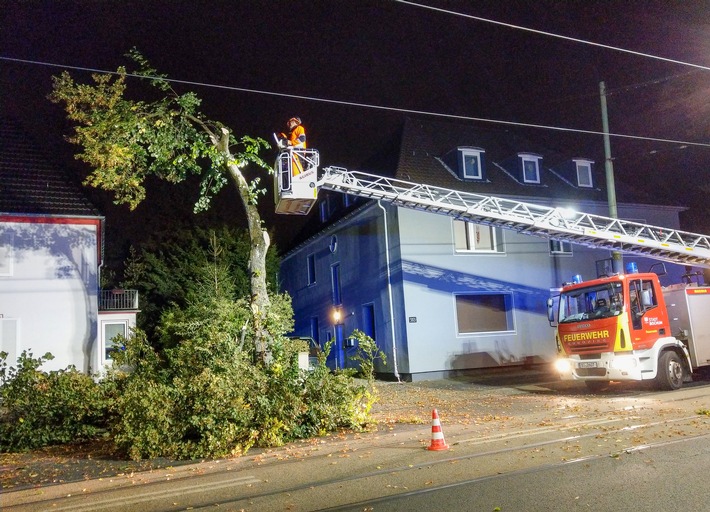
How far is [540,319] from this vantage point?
22688 mm

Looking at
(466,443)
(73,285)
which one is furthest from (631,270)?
(73,285)

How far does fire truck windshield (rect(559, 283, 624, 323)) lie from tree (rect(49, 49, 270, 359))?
782 cm

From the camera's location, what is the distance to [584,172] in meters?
26.0

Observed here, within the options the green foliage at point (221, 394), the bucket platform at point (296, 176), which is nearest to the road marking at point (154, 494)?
the green foliage at point (221, 394)

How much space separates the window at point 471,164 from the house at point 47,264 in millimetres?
13093

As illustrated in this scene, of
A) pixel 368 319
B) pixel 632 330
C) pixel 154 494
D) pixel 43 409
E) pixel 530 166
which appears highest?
pixel 530 166

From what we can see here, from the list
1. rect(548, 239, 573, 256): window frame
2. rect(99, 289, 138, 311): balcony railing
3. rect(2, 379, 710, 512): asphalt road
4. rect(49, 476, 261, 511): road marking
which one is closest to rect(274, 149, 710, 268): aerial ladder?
rect(548, 239, 573, 256): window frame

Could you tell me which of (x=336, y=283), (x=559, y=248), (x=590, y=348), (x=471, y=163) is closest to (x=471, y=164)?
(x=471, y=163)

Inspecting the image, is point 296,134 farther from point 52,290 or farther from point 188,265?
point 188,265

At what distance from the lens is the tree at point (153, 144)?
1195cm

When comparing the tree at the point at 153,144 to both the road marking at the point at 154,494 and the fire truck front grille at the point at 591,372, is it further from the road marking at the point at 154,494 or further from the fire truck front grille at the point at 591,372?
the fire truck front grille at the point at 591,372

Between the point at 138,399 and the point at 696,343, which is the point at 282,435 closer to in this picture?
the point at 138,399

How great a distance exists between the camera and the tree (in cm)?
1195

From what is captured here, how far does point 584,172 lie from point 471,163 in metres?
5.79
